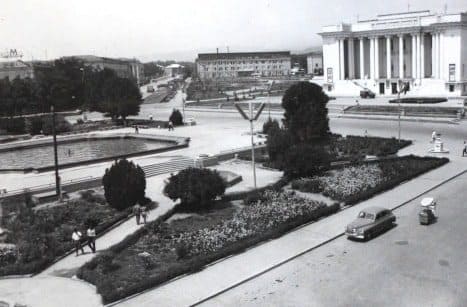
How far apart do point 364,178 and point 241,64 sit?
166 m

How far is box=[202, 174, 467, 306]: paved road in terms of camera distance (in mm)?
16359

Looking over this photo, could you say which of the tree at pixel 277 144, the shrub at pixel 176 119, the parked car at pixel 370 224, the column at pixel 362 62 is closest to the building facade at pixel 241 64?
the column at pixel 362 62

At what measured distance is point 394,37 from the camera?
3521 inches

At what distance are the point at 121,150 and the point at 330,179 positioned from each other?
22792 mm

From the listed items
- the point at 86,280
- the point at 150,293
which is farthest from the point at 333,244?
the point at 86,280

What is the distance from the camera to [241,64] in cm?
19388

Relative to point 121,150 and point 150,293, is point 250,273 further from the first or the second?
point 121,150

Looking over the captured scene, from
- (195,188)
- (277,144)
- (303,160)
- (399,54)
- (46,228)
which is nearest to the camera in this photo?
(46,228)

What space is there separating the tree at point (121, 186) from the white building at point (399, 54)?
5751 centimetres

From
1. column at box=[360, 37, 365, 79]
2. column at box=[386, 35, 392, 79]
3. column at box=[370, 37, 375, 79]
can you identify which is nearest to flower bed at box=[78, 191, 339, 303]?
column at box=[386, 35, 392, 79]

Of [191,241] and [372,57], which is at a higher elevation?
[372,57]

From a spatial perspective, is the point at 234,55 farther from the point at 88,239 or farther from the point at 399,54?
the point at 88,239

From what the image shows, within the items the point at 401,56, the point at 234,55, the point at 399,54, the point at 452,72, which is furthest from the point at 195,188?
the point at 234,55

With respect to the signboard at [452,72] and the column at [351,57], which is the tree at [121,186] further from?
the column at [351,57]
